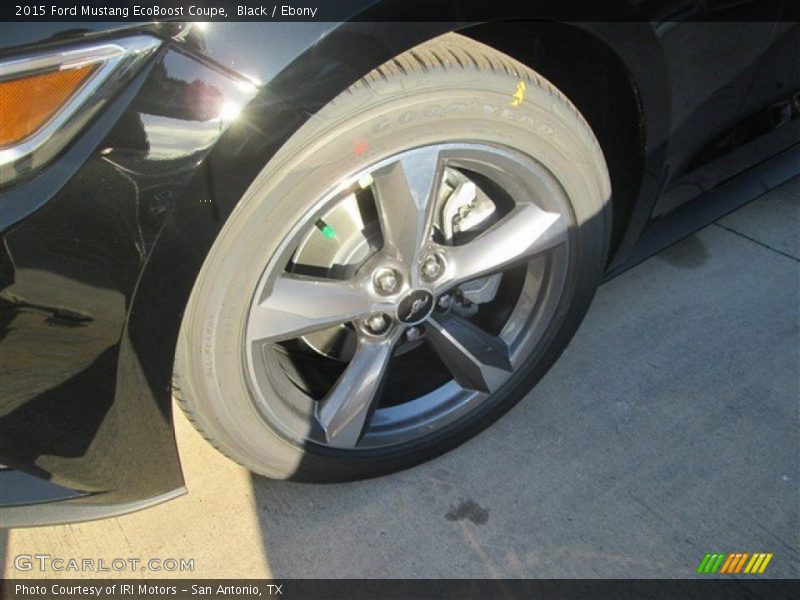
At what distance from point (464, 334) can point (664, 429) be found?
2.20 feet

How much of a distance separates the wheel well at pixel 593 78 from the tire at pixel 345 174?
0.12 meters

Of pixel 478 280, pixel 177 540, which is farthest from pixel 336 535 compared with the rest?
pixel 478 280

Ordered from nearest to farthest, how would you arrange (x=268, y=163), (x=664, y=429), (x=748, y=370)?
(x=268, y=163)
(x=664, y=429)
(x=748, y=370)

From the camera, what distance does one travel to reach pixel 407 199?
5.09 feet

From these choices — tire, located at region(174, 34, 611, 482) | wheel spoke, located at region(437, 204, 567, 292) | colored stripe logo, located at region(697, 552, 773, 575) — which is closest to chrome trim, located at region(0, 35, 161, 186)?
tire, located at region(174, 34, 611, 482)

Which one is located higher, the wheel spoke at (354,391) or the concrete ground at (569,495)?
the wheel spoke at (354,391)

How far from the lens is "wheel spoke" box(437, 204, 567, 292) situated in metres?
1.76

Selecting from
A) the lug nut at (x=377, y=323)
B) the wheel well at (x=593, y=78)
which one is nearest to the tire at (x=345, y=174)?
the wheel well at (x=593, y=78)

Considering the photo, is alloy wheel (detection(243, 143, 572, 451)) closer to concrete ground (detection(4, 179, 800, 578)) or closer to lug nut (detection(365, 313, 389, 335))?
lug nut (detection(365, 313, 389, 335))

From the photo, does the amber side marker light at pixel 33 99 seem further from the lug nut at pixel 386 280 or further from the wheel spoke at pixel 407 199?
the lug nut at pixel 386 280

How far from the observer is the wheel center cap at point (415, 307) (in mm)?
1714

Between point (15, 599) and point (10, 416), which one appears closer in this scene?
point (10, 416)

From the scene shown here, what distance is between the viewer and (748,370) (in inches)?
90.7

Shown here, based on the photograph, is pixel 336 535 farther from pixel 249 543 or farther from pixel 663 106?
pixel 663 106
